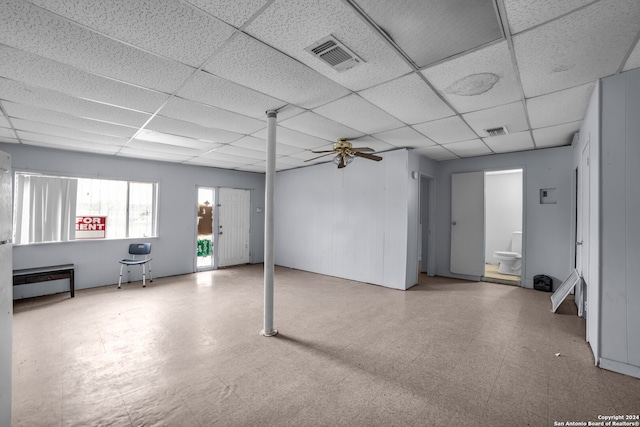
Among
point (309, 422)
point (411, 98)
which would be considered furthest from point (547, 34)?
point (309, 422)

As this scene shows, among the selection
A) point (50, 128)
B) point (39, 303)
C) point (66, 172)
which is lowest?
point (39, 303)

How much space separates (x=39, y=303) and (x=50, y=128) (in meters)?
2.81

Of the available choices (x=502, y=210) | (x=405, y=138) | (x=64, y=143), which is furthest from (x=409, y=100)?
(x=502, y=210)

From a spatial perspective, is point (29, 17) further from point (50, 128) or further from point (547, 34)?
point (547, 34)

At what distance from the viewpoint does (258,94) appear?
9.67ft

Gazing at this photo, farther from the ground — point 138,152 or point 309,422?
point 138,152

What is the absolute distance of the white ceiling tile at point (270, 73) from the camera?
2168 mm

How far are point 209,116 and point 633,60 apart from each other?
418 cm

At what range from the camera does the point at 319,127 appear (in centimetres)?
400

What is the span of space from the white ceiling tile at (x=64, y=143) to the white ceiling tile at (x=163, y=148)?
1.21 feet

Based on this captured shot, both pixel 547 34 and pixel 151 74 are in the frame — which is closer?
pixel 547 34

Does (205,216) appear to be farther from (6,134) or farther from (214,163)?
(6,134)

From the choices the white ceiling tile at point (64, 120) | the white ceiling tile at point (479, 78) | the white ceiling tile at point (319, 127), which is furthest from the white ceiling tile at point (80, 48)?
the white ceiling tile at point (479, 78)

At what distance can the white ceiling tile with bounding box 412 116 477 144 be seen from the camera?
12.4 feet
